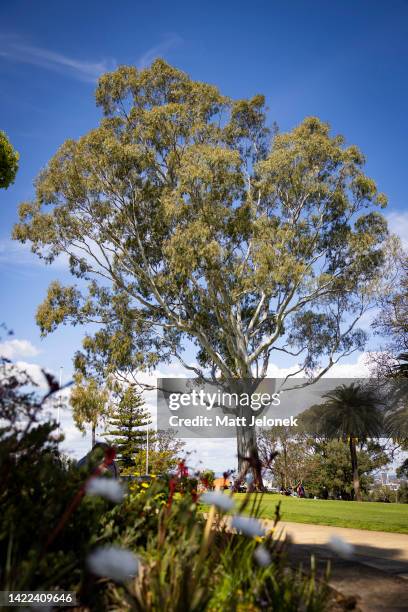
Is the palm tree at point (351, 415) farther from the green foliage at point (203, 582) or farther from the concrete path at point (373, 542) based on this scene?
the green foliage at point (203, 582)

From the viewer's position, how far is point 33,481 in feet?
8.64

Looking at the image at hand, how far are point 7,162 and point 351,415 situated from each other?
23469 mm

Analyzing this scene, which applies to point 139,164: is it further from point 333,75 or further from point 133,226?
point 333,75

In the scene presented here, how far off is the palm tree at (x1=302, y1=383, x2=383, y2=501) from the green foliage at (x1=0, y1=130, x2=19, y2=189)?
21.9 meters

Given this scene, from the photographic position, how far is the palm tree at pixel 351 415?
30422 mm

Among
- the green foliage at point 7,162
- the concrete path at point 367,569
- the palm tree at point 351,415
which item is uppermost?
the green foliage at point 7,162

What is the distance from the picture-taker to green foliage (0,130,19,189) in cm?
1412

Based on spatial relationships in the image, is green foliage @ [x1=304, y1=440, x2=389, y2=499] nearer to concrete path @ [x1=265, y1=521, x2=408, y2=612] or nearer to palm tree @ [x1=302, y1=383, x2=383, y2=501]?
palm tree @ [x1=302, y1=383, x2=383, y2=501]

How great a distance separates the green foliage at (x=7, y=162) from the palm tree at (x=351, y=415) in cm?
2186


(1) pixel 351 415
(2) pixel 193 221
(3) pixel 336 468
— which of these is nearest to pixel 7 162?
(2) pixel 193 221

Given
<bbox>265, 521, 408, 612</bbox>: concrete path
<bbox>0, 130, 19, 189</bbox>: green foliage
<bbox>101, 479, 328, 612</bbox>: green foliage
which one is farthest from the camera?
<bbox>0, 130, 19, 189</bbox>: green foliage

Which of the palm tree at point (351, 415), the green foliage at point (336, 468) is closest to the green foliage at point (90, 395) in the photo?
the palm tree at point (351, 415)

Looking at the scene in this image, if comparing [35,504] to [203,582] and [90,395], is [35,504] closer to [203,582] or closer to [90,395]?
[203,582]

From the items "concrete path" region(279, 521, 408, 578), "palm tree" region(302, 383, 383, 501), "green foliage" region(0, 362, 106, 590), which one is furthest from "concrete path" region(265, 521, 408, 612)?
"palm tree" region(302, 383, 383, 501)
